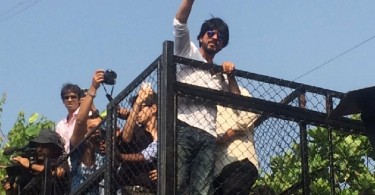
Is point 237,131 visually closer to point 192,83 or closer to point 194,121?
point 194,121

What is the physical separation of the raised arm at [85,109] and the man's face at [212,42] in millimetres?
972

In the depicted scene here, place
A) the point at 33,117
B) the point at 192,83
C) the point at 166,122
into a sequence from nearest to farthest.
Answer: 1. the point at 166,122
2. the point at 192,83
3. the point at 33,117

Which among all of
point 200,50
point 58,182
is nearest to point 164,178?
point 200,50

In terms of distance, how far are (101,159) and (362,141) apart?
3.08 metres

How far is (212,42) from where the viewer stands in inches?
298

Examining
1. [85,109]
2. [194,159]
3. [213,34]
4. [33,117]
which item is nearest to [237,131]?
[194,159]

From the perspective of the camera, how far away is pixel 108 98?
26.0ft

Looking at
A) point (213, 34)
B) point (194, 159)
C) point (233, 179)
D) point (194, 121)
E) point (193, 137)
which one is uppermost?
point (213, 34)

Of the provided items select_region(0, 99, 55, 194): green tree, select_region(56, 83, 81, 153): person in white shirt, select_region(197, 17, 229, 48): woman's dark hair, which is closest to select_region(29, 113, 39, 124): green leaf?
select_region(0, 99, 55, 194): green tree

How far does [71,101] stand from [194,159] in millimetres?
2435

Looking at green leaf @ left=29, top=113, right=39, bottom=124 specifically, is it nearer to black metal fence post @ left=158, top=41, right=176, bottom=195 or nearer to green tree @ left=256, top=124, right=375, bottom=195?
green tree @ left=256, top=124, right=375, bottom=195

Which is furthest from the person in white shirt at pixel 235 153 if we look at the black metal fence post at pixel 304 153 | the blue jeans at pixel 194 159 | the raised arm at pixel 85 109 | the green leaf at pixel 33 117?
the green leaf at pixel 33 117

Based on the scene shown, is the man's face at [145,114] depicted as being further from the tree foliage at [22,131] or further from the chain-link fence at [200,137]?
the tree foliage at [22,131]

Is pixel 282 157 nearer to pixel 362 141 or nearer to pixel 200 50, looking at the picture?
pixel 200 50
